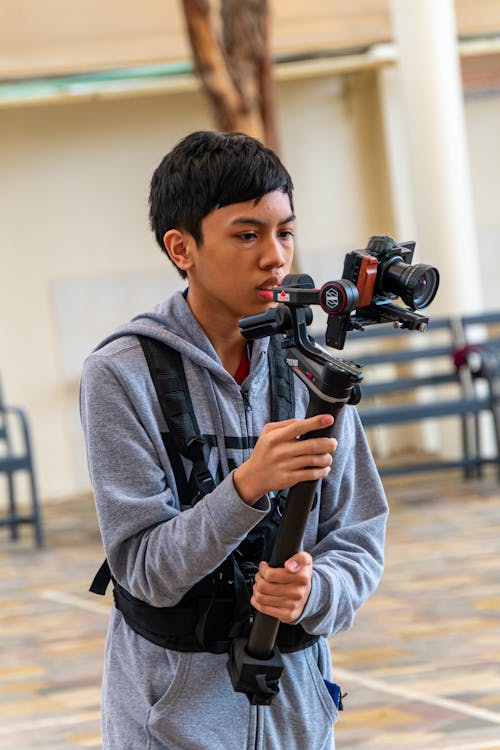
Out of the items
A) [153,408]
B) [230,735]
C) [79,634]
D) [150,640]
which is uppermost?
[153,408]

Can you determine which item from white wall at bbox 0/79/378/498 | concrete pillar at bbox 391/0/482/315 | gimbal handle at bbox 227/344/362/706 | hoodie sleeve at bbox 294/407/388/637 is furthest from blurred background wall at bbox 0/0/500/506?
gimbal handle at bbox 227/344/362/706

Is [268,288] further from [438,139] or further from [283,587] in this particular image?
[438,139]

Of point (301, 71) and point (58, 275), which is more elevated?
point (301, 71)

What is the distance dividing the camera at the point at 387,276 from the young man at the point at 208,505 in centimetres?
26

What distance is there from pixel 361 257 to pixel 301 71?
366 inches

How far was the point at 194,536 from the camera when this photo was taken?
154 centimetres

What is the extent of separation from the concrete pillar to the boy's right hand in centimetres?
782

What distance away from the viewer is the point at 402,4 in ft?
29.6

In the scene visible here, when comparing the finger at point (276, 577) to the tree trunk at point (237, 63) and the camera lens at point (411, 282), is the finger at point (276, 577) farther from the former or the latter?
the tree trunk at point (237, 63)

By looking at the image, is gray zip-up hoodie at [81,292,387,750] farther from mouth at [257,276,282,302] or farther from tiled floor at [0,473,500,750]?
tiled floor at [0,473,500,750]

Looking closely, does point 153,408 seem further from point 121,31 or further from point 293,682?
point 121,31

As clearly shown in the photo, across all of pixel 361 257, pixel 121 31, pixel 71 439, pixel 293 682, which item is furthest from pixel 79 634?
pixel 121 31

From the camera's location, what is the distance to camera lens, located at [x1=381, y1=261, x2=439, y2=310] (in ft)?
4.43

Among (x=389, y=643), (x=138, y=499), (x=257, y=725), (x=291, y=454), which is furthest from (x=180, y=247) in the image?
(x=389, y=643)
